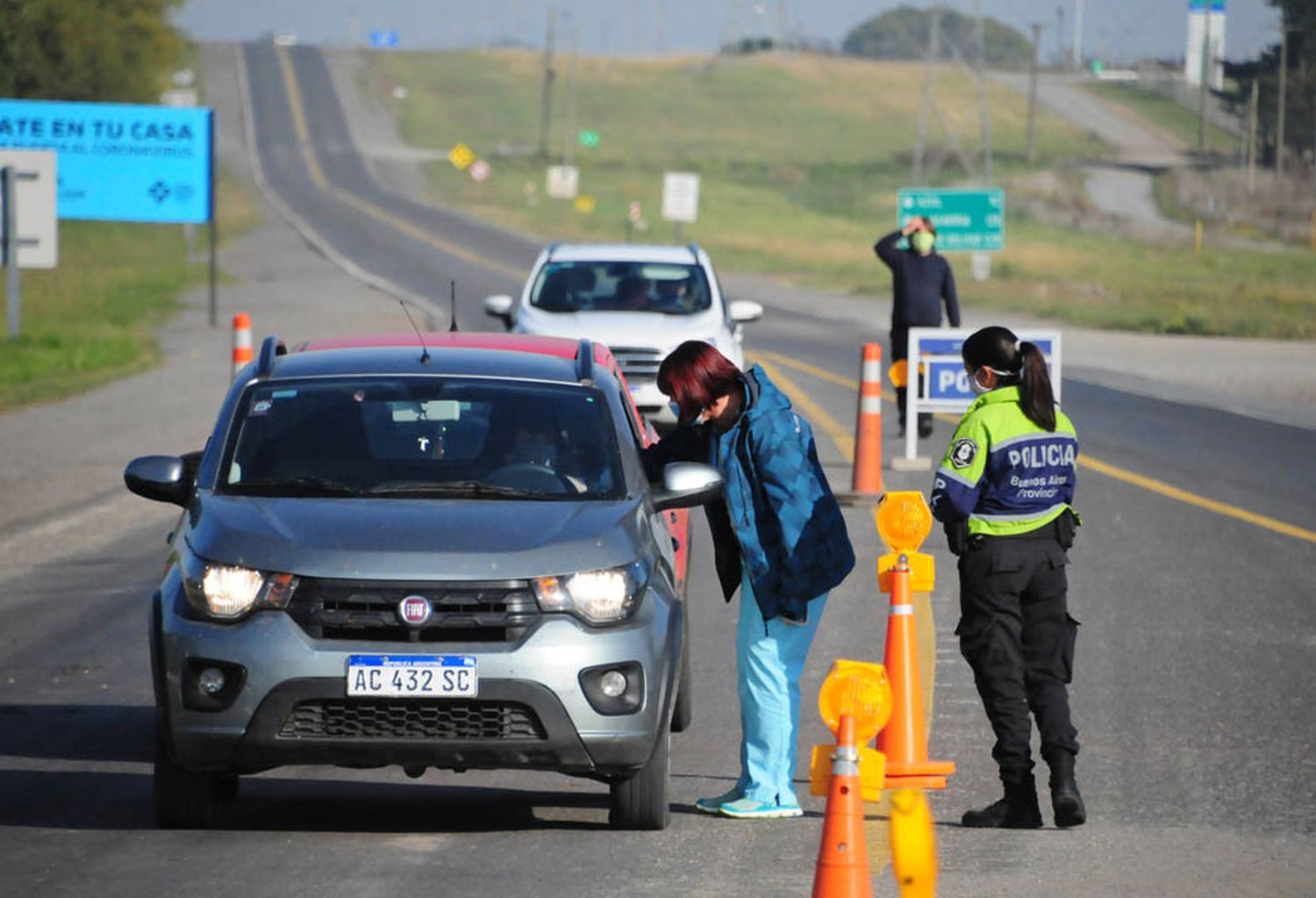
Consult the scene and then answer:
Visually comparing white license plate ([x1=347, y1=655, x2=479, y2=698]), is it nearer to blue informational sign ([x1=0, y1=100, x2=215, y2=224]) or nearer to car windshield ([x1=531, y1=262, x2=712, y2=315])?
car windshield ([x1=531, y1=262, x2=712, y2=315])

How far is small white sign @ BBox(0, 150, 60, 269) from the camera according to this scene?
30.7m

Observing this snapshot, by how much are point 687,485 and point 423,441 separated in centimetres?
100

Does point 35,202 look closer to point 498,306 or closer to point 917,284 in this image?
point 498,306

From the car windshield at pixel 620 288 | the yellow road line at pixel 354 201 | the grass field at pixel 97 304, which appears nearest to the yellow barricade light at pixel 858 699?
the car windshield at pixel 620 288

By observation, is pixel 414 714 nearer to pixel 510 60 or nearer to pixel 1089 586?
pixel 1089 586

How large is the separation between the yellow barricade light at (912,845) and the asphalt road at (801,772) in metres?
1.25

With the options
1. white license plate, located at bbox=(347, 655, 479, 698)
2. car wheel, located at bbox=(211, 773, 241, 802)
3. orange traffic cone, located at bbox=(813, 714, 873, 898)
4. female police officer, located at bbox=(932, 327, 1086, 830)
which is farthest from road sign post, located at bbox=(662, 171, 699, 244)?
orange traffic cone, located at bbox=(813, 714, 873, 898)

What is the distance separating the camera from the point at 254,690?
23.2ft

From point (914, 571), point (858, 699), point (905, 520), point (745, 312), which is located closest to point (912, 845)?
point (858, 699)

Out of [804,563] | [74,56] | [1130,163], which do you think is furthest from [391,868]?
[1130,163]

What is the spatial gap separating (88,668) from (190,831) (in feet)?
10.6

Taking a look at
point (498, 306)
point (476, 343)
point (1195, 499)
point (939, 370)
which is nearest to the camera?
point (476, 343)

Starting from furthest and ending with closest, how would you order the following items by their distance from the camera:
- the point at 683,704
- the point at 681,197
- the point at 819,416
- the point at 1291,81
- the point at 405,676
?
1. the point at 1291,81
2. the point at 681,197
3. the point at 819,416
4. the point at 683,704
5. the point at 405,676

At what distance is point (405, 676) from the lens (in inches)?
277
